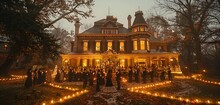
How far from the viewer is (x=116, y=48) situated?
38.0 meters

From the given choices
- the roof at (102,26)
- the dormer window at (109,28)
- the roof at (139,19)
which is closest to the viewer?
the roof at (139,19)

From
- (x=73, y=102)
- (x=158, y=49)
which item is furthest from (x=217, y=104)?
(x=158, y=49)

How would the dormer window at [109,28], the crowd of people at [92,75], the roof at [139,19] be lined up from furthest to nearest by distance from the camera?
the dormer window at [109,28]
the roof at [139,19]
the crowd of people at [92,75]

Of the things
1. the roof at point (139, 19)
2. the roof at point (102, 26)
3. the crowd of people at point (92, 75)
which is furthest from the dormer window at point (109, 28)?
the crowd of people at point (92, 75)

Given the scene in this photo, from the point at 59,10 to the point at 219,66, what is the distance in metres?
28.9

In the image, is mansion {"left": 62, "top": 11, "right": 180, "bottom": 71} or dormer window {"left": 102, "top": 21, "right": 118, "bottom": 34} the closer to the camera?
mansion {"left": 62, "top": 11, "right": 180, "bottom": 71}

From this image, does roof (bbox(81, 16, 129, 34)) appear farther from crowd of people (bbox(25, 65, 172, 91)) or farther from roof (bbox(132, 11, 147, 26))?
crowd of people (bbox(25, 65, 172, 91))

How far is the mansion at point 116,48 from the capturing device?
35562 millimetres

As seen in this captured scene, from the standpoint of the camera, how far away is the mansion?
1400 inches

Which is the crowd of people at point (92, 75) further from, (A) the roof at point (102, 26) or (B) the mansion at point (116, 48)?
(A) the roof at point (102, 26)

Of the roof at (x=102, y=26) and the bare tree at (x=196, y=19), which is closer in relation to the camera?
the bare tree at (x=196, y=19)

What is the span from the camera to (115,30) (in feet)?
124

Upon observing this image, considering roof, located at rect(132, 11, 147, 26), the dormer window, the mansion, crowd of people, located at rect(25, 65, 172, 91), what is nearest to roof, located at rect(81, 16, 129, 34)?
the mansion

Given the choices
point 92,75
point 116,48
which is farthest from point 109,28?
point 92,75
